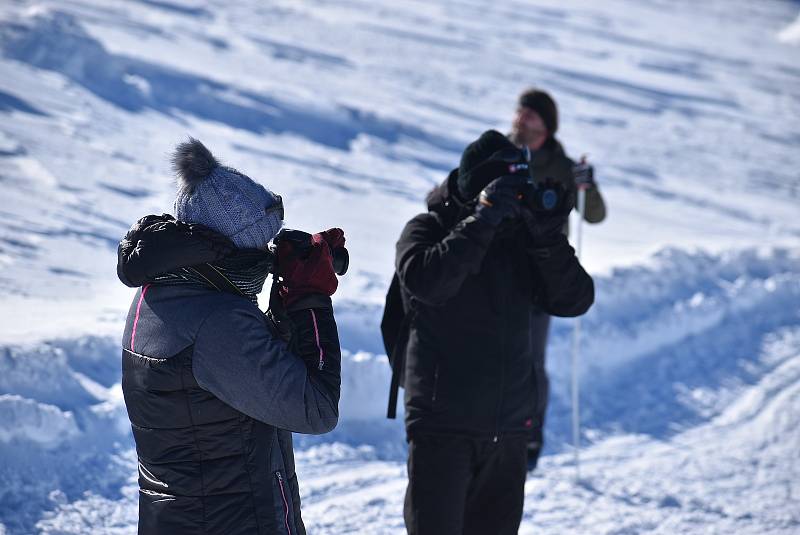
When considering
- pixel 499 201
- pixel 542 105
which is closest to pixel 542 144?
pixel 542 105

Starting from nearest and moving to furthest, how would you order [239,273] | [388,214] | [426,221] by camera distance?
[239,273]
[426,221]
[388,214]

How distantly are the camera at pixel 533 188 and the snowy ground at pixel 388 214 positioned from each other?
6.37 feet

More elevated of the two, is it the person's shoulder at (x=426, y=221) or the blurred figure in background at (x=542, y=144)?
the blurred figure in background at (x=542, y=144)

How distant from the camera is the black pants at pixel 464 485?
2.78 m

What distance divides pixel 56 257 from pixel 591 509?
165 inches

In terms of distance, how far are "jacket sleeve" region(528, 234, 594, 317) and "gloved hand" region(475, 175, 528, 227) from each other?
0.62ft

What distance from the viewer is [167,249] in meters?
1.98

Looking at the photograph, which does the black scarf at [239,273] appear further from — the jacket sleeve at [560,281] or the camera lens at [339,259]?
the jacket sleeve at [560,281]

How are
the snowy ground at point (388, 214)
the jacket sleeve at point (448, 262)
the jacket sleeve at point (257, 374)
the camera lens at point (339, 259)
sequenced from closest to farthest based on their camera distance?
1. the jacket sleeve at point (257, 374)
2. the camera lens at point (339, 259)
3. the jacket sleeve at point (448, 262)
4. the snowy ground at point (388, 214)

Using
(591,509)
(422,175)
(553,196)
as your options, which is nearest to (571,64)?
(422,175)

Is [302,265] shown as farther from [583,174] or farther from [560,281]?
[583,174]

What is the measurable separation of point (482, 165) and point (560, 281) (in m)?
0.46

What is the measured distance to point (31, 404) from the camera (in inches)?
157

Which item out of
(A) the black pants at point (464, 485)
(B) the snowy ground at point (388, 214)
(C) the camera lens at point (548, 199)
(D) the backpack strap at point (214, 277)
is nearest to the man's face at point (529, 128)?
(B) the snowy ground at point (388, 214)
